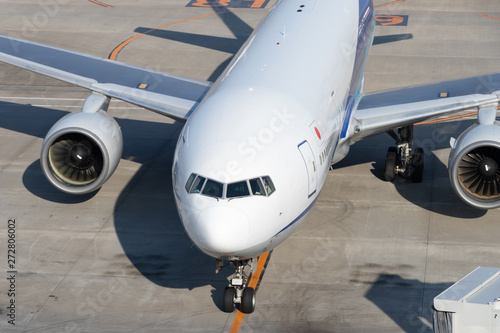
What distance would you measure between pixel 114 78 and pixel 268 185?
931cm

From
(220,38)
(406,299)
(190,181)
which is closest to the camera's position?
(190,181)

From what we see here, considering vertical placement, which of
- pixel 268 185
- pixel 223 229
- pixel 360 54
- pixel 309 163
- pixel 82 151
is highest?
pixel 268 185

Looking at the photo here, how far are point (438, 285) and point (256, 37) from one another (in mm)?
7603

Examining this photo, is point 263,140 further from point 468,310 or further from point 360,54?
point 360,54

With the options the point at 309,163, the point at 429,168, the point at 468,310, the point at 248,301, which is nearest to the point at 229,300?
the point at 248,301

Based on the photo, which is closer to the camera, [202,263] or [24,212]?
[202,263]

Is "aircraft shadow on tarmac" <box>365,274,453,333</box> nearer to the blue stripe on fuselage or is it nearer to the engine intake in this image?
the engine intake

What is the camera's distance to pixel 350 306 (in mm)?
16469

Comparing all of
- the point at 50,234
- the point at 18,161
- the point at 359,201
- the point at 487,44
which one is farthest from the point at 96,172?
the point at 487,44

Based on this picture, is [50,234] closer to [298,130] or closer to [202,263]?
[202,263]

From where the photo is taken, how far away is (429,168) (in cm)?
2253

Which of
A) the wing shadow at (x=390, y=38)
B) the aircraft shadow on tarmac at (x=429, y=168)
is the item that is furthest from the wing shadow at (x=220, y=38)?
the aircraft shadow on tarmac at (x=429, y=168)

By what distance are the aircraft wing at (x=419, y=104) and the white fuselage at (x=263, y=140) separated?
2.28 feet

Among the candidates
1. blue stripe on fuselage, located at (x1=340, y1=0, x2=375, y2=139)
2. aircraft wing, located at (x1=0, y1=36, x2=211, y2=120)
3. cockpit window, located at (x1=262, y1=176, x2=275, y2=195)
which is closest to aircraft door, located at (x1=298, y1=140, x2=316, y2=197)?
cockpit window, located at (x1=262, y1=176, x2=275, y2=195)
